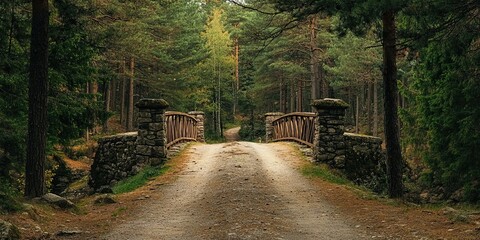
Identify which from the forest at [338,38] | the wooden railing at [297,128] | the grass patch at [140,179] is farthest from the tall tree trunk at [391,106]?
the grass patch at [140,179]

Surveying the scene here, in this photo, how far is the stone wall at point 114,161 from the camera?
48.9 ft

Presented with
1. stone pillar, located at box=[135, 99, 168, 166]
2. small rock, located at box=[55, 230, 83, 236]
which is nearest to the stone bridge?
stone pillar, located at box=[135, 99, 168, 166]

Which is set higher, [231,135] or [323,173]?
[231,135]

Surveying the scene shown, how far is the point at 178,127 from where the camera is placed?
712 inches

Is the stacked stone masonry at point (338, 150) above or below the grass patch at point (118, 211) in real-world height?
above

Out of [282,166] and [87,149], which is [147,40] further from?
[282,166]

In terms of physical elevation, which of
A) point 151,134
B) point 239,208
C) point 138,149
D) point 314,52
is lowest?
point 239,208

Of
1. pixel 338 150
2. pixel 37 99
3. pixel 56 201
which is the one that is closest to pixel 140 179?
pixel 56 201

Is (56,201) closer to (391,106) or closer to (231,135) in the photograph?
(391,106)

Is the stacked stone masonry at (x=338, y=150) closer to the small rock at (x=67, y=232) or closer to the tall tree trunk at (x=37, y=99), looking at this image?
the tall tree trunk at (x=37, y=99)

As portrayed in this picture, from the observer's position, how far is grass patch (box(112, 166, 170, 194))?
12.3 m

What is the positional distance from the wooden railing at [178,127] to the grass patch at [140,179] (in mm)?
2292

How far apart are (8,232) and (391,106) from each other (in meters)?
7.53

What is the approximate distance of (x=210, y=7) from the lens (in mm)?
67938
